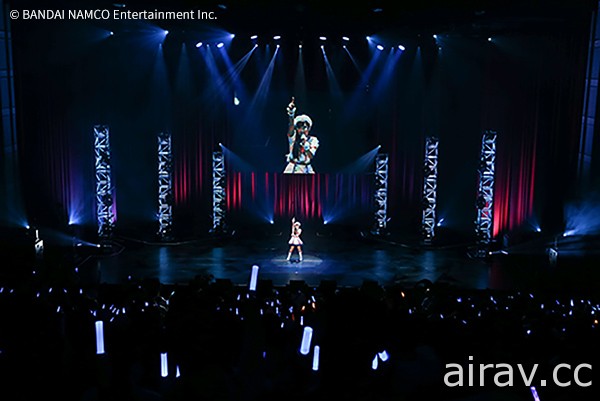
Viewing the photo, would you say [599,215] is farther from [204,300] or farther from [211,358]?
[211,358]

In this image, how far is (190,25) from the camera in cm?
2053

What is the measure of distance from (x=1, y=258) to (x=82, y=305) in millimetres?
5817

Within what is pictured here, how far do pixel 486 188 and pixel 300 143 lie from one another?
5.65 meters

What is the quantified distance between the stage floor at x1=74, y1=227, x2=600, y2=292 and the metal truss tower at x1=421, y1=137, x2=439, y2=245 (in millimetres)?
673

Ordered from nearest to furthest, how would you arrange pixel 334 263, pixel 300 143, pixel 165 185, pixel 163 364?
pixel 163 364 < pixel 334 263 < pixel 300 143 < pixel 165 185

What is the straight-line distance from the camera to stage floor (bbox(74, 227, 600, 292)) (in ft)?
58.6

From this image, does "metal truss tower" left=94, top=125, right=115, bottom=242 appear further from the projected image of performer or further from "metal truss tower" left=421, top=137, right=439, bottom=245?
"metal truss tower" left=421, top=137, right=439, bottom=245

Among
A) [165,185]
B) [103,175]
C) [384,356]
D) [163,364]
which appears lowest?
[384,356]

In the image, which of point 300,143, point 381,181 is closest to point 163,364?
point 300,143

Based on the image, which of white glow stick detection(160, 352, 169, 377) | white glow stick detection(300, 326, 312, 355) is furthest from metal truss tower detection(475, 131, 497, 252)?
white glow stick detection(160, 352, 169, 377)

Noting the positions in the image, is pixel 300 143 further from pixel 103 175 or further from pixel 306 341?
pixel 306 341

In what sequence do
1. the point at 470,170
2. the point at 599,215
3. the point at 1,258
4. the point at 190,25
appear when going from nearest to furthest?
the point at 1,258, the point at 599,215, the point at 190,25, the point at 470,170

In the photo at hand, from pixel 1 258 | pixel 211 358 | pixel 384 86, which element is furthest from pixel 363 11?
pixel 211 358

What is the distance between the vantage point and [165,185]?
22.5 m
